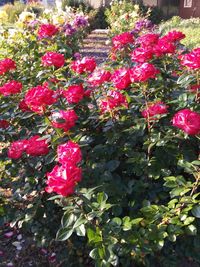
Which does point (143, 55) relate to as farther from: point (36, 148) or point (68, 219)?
point (68, 219)

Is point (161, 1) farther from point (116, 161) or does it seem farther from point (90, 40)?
point (116, 161)

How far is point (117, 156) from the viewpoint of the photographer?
2168mm

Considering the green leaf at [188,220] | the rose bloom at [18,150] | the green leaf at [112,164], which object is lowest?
the green leaf at [188,220]

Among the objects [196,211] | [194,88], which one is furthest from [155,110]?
[196,211]

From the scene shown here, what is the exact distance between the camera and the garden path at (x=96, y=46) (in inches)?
388

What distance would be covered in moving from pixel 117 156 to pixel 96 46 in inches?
388

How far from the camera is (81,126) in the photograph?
219 centimetres

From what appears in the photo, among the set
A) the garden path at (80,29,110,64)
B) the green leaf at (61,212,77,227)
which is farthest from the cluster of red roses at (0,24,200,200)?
the garden path at (80,29,110,64)

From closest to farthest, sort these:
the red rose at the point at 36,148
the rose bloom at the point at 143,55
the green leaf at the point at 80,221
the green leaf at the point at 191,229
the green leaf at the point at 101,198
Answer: the green leaf at the point at 80,221, the green leaf at the point at 101,198, the green leaf at the point at 191,229, the red rose at the point at 36,148, the rose bloom at the point at 143,55

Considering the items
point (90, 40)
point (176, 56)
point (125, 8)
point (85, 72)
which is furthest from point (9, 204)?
point (125, 8)

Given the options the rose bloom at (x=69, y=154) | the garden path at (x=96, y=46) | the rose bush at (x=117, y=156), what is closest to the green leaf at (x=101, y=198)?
the rose bush at (x=117, y=156)

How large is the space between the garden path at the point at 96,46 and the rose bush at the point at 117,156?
6219 millimetres

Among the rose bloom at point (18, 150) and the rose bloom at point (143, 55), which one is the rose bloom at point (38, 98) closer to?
the rose bloom at point (18, 150)

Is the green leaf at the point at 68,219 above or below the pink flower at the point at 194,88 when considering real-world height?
below
